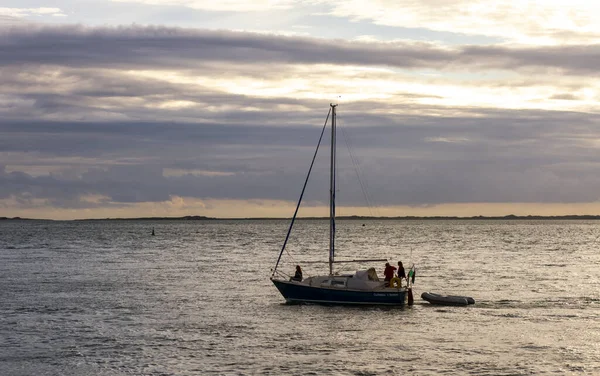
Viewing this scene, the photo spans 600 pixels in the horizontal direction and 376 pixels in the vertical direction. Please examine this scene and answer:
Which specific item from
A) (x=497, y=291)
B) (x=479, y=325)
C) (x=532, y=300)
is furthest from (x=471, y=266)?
(x=479, y=325)

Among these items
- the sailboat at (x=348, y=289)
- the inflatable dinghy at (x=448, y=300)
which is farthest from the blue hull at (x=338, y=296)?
the inflatable dinghy at (x=448, y=300)

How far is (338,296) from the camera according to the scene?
55.4m

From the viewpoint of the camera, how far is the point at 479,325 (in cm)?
4750

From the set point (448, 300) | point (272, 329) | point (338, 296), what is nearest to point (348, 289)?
point (338, 296)

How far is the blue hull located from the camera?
54812 millimetres

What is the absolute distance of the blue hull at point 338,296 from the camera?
54812 millimetres

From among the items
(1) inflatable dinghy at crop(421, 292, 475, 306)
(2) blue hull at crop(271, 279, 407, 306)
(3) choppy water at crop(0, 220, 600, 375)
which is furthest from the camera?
(1) inflatable dinghy at crop(421, 292, 475, 306)

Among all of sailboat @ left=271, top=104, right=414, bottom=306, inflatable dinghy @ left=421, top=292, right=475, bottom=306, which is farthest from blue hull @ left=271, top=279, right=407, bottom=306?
inflatable dinghy @ left=421, top=292, right=475, bottom=306

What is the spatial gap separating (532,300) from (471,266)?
37.7 meters

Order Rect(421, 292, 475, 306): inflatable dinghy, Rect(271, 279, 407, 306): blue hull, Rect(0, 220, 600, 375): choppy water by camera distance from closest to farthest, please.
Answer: Rect(0, 220, 600, 375): choppy water < Rect(271, 279, 407, 306): blue hull < Rect(421, 292, 475, 306): inflatable dinghy

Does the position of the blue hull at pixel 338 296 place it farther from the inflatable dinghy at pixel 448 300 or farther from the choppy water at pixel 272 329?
the inflatable dinghy at pixel 448 300

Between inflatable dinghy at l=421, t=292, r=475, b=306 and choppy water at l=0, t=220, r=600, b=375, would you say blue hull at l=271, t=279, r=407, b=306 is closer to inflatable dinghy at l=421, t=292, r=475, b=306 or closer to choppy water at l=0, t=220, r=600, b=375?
choppy water at l=0, t=220, r=600, b=375

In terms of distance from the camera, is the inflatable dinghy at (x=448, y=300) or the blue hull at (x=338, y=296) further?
the inflatable dinghy at (x=448, y=300)

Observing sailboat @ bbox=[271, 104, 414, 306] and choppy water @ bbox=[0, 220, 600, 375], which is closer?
choppy water @ bbox=[0, 220, 600, 375]
